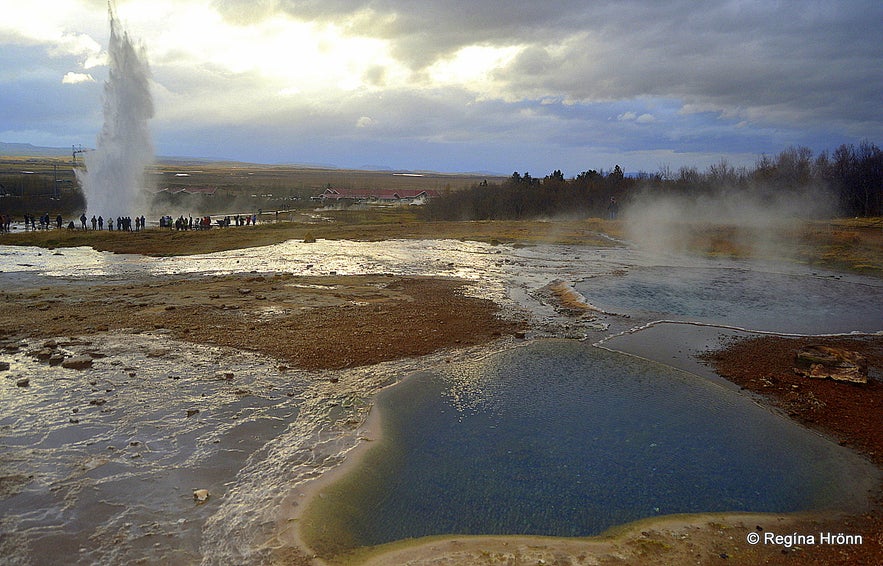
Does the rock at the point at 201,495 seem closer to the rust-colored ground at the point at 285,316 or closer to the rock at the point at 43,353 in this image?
the rust-colored ground at the point at 285,316

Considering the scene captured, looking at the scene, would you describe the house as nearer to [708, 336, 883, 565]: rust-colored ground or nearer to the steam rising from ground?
the steam rising from ground

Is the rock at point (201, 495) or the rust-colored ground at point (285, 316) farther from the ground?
the rust-colored ground at point (285, 316)

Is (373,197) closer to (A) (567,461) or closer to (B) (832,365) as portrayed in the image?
(B) (832,365)

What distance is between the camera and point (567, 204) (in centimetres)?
5075

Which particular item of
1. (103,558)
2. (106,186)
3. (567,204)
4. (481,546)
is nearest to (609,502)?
(481,546)

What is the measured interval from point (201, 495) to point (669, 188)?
177 feet

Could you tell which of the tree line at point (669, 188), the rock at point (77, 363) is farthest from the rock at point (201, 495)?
the tree line at point (669, 188)

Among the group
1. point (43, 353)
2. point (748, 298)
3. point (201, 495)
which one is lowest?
point (201, 495)

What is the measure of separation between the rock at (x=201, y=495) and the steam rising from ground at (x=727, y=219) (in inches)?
1081

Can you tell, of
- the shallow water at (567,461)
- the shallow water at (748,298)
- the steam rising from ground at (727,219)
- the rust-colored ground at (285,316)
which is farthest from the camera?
the steam rising from ground at (727,219)

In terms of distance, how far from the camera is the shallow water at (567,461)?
229 inches

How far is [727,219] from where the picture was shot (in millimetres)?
38750

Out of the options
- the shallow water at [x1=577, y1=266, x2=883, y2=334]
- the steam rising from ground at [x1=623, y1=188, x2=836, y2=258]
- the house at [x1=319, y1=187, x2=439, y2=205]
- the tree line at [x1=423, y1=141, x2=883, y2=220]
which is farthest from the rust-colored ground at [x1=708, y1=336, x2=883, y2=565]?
the house at [x1=319, y1=187, x2=439, y2=205]

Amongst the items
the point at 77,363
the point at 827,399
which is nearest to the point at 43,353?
the point at 77,363
